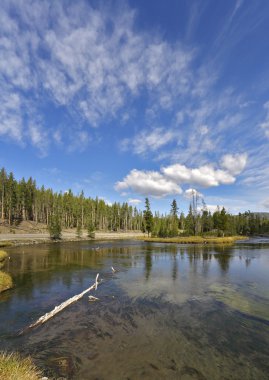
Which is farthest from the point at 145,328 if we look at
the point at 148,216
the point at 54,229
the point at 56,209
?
the point at 56,209

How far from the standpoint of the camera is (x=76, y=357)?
11055 mm

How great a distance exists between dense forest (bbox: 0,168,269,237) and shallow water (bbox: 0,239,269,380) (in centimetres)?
6979

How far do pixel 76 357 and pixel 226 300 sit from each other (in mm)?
13122

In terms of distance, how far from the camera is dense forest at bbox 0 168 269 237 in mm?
108375

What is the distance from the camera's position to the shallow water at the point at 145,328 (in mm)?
10422

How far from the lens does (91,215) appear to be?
493ft

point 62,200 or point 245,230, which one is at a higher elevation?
point 62,200

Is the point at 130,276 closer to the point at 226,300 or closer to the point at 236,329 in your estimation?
the point at 226,300

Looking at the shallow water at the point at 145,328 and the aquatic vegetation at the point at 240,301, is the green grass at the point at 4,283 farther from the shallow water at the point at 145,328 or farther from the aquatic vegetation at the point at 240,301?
the aquatic vegetation at the point at 240,301

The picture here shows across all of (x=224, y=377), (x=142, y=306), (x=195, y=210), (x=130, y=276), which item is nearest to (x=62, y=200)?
(x=195, y=210)

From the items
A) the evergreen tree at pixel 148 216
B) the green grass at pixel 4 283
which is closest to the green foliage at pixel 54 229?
the evergreen tree at pixel 148 216

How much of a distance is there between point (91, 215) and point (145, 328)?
13858 centimetres

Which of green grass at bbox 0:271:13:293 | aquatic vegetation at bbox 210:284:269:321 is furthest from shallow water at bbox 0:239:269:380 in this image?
green grass at bbox 0:271:13:293

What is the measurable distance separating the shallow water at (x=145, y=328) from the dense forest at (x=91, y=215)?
69795mm
